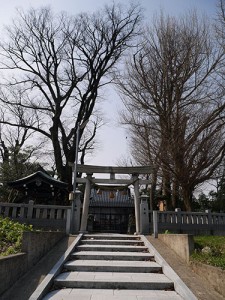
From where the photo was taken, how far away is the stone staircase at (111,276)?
5801 millimetres

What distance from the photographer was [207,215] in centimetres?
1377

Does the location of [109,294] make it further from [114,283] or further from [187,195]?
[187,195]

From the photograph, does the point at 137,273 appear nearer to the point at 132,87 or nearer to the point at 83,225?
→ the point at 83,225

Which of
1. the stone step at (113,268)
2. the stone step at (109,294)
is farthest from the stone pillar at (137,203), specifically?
the stone step at (109,294)

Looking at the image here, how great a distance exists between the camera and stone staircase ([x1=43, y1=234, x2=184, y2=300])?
5801 mm

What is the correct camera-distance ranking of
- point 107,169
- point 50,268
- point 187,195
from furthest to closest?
point 187,195 < point 107,169 < point 50,268

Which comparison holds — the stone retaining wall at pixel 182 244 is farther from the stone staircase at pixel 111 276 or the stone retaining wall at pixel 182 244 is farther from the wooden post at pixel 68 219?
the wooden post at pixel 68 219

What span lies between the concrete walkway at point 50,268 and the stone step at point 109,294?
3.0 inches

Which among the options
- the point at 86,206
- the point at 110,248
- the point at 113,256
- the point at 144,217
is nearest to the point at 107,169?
the point at 86,206

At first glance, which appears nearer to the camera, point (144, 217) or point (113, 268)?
point (113, 268)

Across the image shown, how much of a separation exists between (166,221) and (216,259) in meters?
6.20

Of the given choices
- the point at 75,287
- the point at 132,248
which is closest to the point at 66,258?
the point at 75,287

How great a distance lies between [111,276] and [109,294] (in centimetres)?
102

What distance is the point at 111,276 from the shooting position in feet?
22.5
